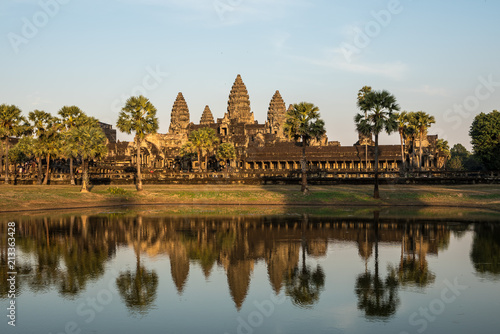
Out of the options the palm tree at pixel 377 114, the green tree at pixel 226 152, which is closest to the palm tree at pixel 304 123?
the palm tree at pixel 377 114

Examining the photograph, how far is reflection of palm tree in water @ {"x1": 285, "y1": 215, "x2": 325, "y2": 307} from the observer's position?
18.7 m

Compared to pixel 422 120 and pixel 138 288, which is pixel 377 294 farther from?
pixel 422 120

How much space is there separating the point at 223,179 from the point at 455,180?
106 feet

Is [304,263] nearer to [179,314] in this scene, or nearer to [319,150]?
[179,314]

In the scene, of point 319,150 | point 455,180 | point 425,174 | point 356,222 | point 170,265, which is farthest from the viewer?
point 319,150

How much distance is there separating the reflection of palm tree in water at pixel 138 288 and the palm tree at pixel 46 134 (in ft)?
213

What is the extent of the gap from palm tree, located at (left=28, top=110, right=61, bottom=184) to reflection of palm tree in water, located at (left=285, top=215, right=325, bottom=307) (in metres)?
68.1

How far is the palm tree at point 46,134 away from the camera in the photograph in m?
83.7

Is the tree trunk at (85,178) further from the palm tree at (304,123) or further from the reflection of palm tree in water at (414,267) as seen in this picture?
the reflection of palm tree in water at (414,267)

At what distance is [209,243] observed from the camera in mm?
30703

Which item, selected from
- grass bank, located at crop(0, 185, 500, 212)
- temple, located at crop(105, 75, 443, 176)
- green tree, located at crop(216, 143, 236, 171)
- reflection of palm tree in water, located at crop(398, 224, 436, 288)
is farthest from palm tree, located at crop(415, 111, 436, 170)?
reflection of palm tree in water, located at crop(398, 224, 436, 288)

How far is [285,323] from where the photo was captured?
1596 cm

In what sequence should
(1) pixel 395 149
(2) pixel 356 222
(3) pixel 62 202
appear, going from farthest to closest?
(1) pixel 395 149 < (3) pixel 62 202 < (2) pixel 356 222

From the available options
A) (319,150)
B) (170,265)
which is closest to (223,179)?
(319,150)
